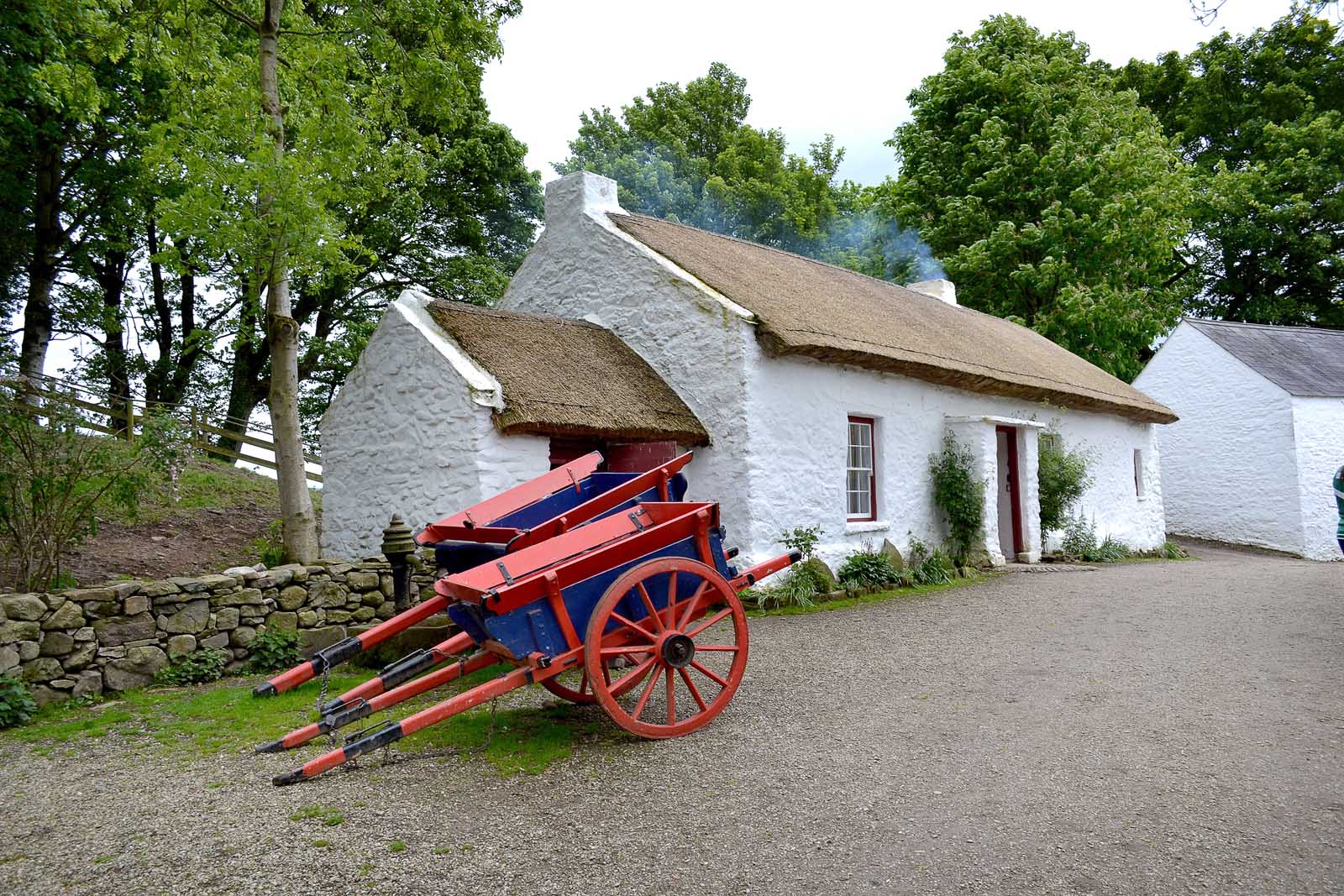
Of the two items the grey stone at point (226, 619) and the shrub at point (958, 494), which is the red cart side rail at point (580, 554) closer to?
the grey stone at point (226, 619)

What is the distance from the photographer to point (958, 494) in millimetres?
11594

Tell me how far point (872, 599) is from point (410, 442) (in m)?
5.52

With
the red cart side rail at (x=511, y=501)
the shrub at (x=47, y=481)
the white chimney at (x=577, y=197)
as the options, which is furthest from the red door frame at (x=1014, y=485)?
the shrub at (x=47, y=481)

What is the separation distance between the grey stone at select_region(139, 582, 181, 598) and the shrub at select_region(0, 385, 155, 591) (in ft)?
3.75

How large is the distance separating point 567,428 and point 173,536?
20.3 feet

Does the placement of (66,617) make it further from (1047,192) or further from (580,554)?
(1047,192)

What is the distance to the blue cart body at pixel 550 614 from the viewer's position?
12.9 feet

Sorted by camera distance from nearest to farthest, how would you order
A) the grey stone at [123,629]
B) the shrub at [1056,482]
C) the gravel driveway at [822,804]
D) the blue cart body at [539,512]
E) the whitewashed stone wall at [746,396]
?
the gravel driveway at [822,804], the blue cart body at [539,512], the grey stone at [123,629], the whitewashed stone wall at [746,396], the shrub at [1056,482]

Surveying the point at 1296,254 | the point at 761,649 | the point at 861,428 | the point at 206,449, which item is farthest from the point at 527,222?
the point at 1296,254

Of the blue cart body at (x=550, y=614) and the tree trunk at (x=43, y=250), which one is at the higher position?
the tree trunk at (x=43, y=250)

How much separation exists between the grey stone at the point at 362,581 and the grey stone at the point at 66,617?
194cm

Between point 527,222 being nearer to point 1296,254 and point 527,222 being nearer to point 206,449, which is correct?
point 206,449

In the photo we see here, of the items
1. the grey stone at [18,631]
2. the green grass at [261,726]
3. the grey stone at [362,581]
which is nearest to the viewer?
the green grass at [261,726]

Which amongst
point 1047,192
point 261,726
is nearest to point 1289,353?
point 1047,192
